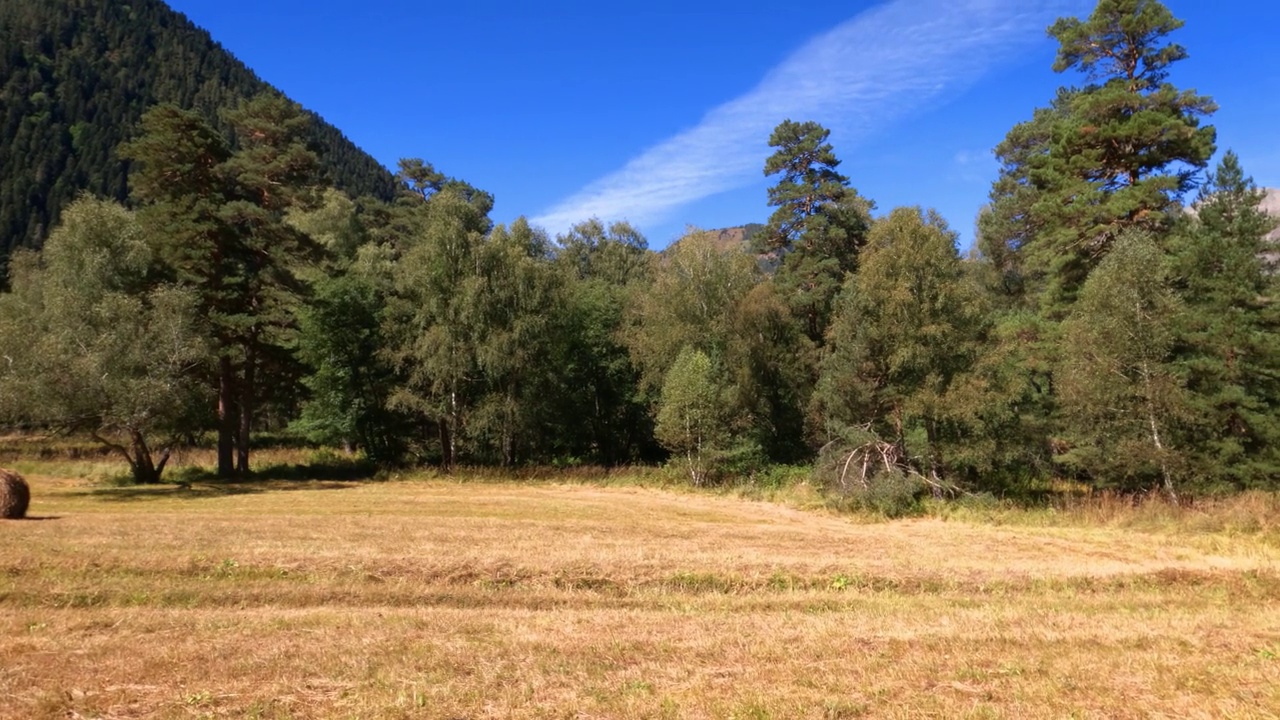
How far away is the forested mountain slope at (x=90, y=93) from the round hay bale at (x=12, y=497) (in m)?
85.9

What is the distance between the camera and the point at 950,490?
2714 cm

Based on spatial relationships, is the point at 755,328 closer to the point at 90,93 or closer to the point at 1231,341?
the point at 1231,341

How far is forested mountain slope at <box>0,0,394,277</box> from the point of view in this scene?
111062 mm

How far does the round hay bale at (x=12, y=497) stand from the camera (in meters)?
17.8

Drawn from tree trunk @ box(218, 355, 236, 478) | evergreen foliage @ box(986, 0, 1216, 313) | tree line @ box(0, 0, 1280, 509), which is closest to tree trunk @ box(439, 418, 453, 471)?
tree line @ box(0, 0, 1280, 509)

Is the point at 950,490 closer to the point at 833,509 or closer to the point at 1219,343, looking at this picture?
the point at 833,509

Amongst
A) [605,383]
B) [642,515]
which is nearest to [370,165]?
[605,383]

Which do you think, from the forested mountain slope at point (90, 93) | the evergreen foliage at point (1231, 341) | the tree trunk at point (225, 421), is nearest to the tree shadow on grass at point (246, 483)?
the tree trunk at point (225, 421)

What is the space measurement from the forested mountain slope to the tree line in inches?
2642

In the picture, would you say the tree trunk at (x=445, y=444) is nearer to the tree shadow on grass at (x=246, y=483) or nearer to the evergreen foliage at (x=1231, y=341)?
the tree shadow on grass at (x=246, y=483)

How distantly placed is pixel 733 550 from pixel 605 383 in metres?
30.9

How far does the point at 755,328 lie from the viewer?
3925 centimetres

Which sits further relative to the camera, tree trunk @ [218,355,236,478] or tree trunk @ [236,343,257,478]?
tree trunk @ [236,343,257,478]

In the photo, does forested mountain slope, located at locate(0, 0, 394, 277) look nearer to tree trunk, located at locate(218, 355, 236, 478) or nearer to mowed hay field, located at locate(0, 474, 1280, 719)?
tree trunk, located at locate(218, 355, 236, 478)
